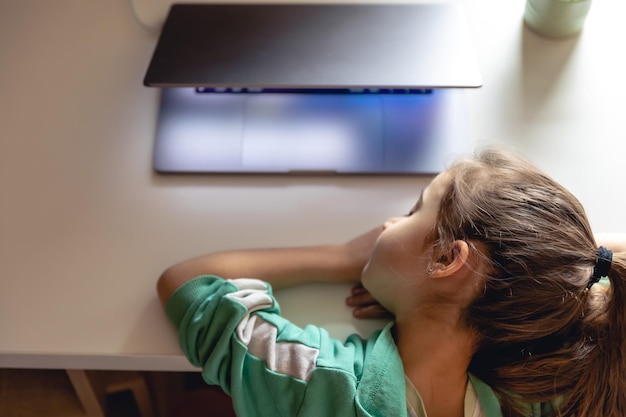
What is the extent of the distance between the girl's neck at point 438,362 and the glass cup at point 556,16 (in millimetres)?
473

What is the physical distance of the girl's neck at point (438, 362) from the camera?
63cm

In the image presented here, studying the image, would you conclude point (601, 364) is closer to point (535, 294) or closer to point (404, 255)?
point (535, 294)

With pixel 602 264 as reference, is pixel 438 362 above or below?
below

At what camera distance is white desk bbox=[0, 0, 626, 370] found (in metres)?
0.68

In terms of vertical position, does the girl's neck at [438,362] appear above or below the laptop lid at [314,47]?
below

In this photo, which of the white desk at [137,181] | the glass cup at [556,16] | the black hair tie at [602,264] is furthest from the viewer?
the glass cup at [556,16]

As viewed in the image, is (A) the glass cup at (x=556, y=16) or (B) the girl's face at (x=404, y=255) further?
(A) the glass cup at (x=556, y=16)

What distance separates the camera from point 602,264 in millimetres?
578

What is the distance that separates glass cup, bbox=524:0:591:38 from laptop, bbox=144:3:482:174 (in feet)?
0.38

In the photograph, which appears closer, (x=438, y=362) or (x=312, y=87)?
(x=438, y=362)

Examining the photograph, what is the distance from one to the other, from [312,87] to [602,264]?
1.22ft

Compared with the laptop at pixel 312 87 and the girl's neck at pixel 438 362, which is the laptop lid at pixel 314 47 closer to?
the laptop at pixel 312 87

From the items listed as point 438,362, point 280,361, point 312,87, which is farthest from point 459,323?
point 312,87

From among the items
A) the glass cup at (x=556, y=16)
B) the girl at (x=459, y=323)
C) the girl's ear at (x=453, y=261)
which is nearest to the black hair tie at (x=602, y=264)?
the girl at (x=459, y=323)
